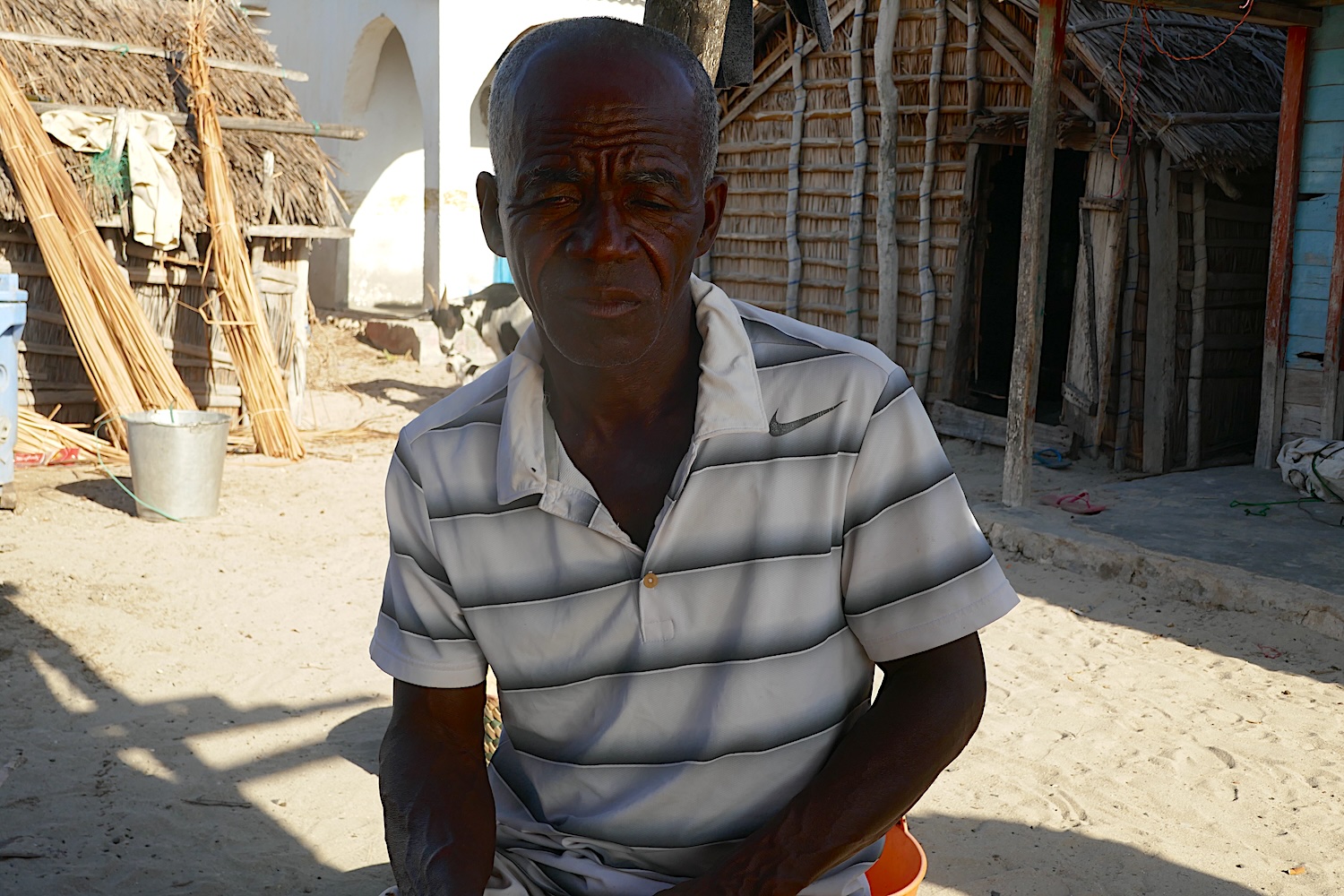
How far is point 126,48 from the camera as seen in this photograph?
8.87 meters

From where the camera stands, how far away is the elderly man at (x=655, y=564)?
143 cm

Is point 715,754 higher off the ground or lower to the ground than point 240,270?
lower

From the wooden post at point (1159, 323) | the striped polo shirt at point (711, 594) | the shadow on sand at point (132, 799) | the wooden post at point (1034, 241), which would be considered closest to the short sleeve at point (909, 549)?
the striped polo shirt at point (711, 594)

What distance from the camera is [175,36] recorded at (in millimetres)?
9234

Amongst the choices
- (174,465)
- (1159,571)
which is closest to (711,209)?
(1159,571)

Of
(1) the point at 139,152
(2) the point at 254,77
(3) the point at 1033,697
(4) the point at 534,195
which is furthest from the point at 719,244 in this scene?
(4) the point at 534,195

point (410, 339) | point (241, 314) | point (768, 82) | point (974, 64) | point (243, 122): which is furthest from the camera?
point (410, 339)

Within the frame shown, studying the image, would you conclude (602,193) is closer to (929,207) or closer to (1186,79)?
(1186,79)

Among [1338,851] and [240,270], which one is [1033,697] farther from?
[240,270]

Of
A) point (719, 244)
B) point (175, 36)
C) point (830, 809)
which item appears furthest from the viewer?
point (719, 244)

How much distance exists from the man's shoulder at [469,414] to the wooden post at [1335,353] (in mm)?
6312

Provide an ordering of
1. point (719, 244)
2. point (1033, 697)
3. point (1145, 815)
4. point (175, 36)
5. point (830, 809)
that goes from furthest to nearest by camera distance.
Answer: point (719, 244) < point (175, 36) < point (1033, 697) < point (1145, 815) < point (830, 809)

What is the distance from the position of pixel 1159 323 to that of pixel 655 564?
6.57 meters

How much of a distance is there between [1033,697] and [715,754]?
319 cm
